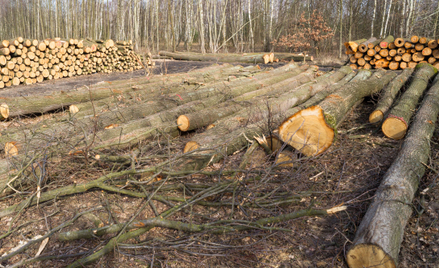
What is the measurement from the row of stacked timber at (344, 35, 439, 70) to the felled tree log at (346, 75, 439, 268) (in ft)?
23.9

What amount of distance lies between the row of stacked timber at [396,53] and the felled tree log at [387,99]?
2.30 metres

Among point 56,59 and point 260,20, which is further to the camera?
point 260,20

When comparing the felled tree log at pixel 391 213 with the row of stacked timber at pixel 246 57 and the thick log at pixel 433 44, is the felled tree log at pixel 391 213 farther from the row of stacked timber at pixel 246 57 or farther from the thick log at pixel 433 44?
the row of stacked timber at pixel 246 57

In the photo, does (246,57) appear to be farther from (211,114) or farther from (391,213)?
(391,213)

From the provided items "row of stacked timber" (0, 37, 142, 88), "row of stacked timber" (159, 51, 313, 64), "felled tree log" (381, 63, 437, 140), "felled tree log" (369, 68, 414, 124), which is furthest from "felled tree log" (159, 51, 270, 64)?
"felled tree log" (381, 63, 437, 140)

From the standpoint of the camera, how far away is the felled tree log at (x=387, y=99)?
5219 mm

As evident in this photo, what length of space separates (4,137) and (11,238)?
2.49 metres

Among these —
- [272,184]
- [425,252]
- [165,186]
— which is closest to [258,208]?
→ [272,184]

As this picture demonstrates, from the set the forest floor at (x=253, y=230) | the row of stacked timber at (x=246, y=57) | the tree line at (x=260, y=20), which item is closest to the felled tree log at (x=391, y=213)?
the forest floor at (x=253, y=230)

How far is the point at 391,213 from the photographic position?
253 centimetres

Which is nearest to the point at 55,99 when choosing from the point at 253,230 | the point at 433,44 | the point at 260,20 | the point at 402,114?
the point at 253,230

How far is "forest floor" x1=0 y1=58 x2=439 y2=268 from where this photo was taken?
8.16 ft

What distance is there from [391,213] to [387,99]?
4.04 m

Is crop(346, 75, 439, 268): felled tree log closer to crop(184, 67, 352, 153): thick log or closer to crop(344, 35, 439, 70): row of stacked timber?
crop(184, 67, 352, 153): thick log
